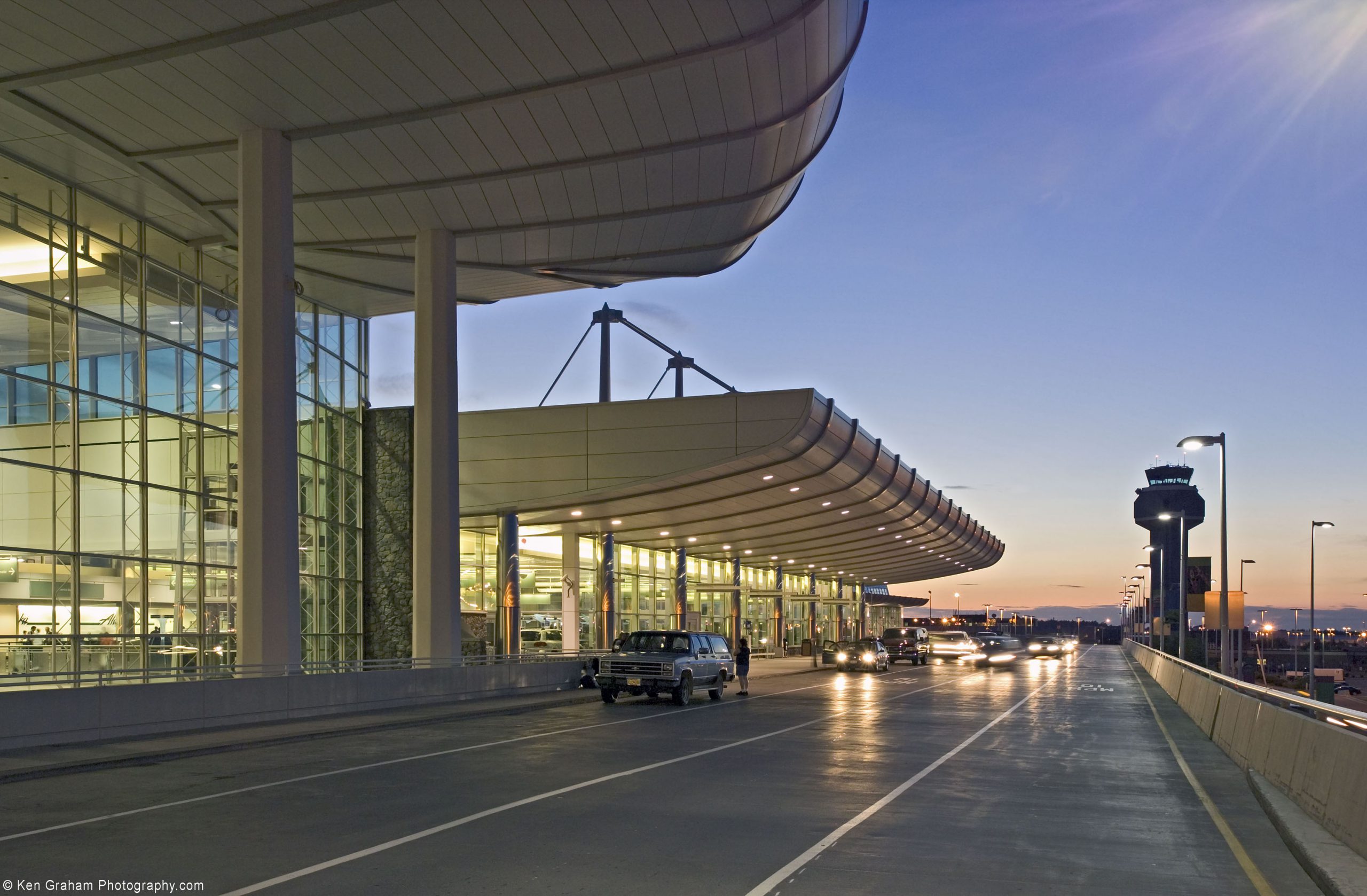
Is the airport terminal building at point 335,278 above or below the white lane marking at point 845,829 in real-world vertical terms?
above

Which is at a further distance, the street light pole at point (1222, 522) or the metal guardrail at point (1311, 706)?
the street light pole at point (1222, 522)

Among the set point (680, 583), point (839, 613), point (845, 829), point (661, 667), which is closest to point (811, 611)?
point (839, 613)

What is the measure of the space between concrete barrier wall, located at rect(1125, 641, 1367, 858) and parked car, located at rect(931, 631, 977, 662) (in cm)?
4982

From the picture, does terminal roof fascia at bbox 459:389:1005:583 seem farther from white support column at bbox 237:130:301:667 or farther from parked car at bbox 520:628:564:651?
white support column at bbox 237:130:301:667

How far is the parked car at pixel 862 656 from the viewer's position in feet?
166

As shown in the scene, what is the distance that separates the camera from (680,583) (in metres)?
62.8

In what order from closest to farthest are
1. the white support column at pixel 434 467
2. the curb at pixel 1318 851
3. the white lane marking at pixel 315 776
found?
the curb at pixel 1318 851 < the white lane marking at pixel 315 776 < the white support column at pixel 434 467

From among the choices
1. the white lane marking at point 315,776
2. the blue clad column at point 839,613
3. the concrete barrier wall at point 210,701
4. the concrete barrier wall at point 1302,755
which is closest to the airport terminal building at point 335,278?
the concrete barrier wall at point 210,701

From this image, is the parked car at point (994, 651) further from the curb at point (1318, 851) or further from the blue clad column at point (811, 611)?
the curb at point (1318, 851)

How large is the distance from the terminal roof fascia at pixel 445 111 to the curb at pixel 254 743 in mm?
12529

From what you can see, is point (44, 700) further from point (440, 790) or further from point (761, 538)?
point (761, 538)

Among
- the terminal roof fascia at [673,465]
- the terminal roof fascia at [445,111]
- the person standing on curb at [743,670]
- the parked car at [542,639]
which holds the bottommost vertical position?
the parked car at [542,639]

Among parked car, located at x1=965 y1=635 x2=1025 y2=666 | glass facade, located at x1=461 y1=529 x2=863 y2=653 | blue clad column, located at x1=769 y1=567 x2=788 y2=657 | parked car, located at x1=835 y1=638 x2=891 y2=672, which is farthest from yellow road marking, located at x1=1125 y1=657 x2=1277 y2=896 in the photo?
blue clad column, located at x1=769 y1=567 x2=788 y2=657

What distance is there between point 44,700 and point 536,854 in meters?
11.7
